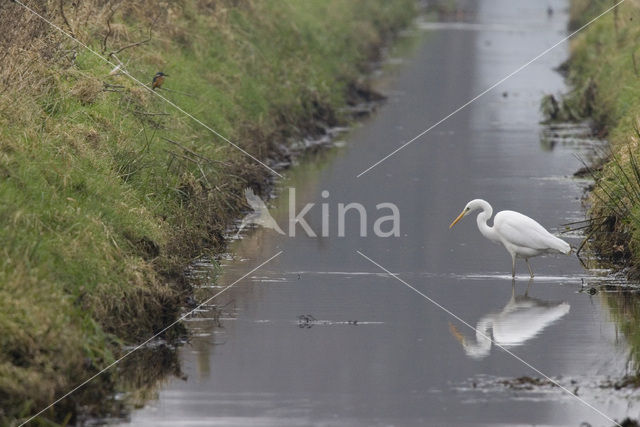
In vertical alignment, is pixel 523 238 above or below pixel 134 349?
above

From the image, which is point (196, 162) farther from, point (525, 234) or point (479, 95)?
point (479, 95)

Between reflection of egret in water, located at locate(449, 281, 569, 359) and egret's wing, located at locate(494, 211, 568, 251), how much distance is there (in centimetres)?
79

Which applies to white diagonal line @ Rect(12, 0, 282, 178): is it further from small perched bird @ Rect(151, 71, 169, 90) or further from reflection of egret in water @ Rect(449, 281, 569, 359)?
reflection of egret in water @ Rect(449, 281, 569, 359)

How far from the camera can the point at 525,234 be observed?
43.2ft

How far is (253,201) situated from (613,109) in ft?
27.4

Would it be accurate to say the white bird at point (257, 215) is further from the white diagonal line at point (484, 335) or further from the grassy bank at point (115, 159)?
the white diagonal line at point (484, 335)

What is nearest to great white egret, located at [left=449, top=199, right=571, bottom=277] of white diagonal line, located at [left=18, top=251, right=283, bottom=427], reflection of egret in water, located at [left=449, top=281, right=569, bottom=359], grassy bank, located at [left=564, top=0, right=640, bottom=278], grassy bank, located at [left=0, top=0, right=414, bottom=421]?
grassy bank, located at [left=564, top=0, right=640, bottom=278]

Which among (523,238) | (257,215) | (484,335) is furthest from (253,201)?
(484,335)

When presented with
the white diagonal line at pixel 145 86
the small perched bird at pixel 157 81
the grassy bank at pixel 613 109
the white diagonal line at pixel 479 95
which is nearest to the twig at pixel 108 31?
the white diagonal line at pixel 145 86

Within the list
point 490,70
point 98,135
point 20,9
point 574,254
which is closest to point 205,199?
point 98,135

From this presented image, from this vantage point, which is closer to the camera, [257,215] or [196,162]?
[196,162]

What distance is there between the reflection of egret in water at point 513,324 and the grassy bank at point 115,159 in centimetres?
249

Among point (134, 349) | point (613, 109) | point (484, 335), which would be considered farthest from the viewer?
point (613, 109)

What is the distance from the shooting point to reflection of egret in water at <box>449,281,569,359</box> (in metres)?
10.7
